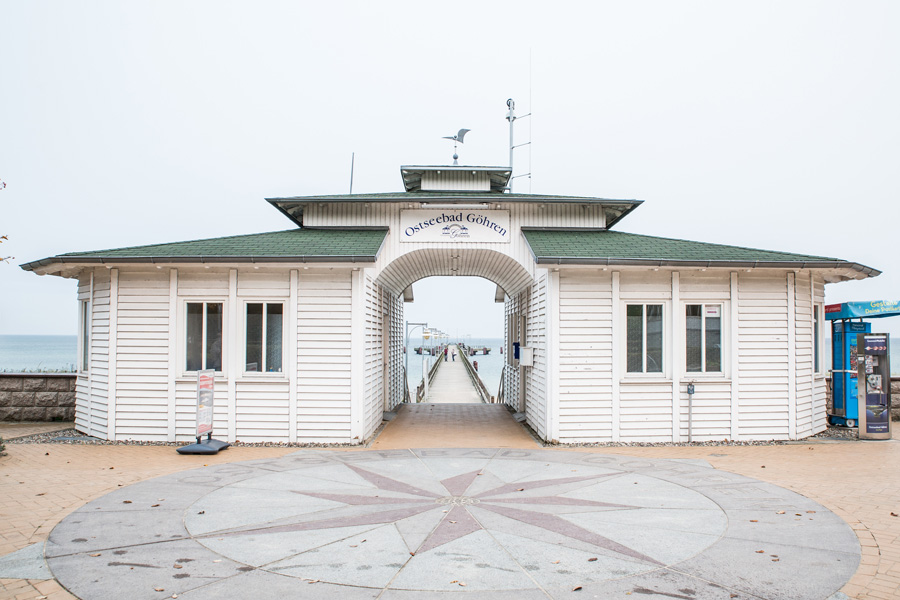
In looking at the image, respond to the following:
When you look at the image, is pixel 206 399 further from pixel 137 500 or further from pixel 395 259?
pixel 395 259

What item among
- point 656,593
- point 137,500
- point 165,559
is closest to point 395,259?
point 137,500

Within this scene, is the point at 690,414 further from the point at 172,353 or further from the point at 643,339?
the point at 172,353

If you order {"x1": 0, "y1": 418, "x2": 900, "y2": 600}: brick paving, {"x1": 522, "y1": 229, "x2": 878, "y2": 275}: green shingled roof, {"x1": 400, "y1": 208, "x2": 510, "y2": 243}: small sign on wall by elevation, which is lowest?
{"x1": 0, "y1": 418, "x2": 900, "y2": 600}: brick paving

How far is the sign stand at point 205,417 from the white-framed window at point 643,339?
752 centimetres

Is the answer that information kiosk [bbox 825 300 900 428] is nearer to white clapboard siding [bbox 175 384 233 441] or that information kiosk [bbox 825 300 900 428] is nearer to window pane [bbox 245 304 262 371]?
window pane [bbox 245 304 262 371]

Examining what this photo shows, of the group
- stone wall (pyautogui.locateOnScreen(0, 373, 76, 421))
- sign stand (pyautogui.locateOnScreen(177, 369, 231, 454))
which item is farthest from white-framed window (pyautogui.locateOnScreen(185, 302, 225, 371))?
stone wall (pyautogui.locateOnScreen(0, 373, 76, 421))

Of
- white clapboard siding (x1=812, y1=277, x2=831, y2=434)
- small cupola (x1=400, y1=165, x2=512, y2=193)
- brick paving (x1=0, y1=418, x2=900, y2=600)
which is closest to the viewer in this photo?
brick paving (x1=0, y1=418, x2=900, y2=600)

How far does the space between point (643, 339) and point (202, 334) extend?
8292 millimetres

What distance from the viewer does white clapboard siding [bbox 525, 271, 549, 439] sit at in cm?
1129

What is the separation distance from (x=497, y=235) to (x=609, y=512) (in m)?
6.94


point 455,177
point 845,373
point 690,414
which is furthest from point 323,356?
point 845,373

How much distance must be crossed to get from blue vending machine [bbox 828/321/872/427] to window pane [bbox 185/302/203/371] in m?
13.1

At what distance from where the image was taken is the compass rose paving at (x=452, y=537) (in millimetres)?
4648

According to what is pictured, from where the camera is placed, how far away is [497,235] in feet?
40.6
